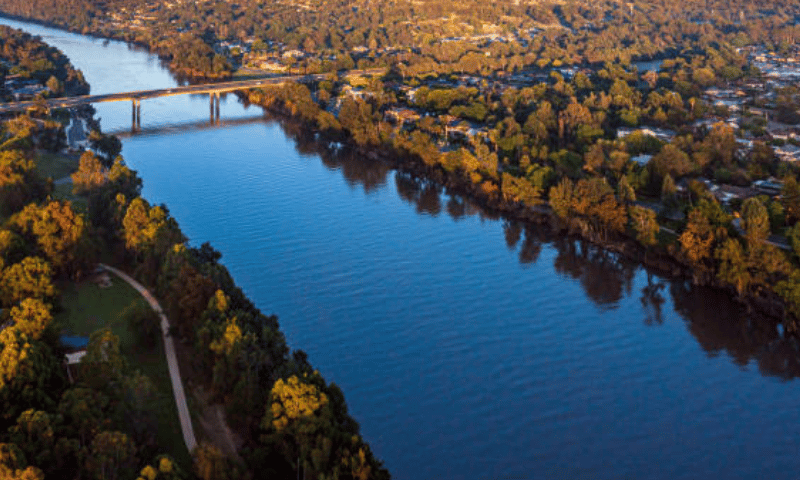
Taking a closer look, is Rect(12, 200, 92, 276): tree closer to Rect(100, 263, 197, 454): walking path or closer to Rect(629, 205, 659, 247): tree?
Rect(100, 263, 197, 454): walking path

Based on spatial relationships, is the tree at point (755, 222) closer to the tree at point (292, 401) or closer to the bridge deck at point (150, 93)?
the tree at point (292, 401)

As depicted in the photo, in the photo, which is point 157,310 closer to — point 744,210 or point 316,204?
point 316,204

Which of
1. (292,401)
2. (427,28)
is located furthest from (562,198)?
(427,28)

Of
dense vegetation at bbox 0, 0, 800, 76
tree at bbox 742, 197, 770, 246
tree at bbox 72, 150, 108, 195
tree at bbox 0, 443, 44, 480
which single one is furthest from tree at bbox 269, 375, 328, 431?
dense vegetation at bbox 0, 0, 800, 76

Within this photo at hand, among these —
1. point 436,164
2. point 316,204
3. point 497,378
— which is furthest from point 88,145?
point 497,378

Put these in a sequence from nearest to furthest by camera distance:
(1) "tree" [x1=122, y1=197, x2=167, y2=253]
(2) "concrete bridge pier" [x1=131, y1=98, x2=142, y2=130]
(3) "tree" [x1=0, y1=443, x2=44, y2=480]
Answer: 1. (3) "tree" [x1=0, y1=443, x2=44, y2=480]
2. (1) "tree" [x1=122, y1=197, x2=167, y2=253]
3. (2) "concrete bridge pier" [x1=131, y1=98, x2=142, y2=130]

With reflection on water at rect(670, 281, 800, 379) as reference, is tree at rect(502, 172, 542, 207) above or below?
above

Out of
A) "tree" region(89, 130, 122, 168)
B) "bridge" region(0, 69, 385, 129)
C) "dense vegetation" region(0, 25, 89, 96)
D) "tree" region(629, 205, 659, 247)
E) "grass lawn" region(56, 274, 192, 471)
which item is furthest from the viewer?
"dense vegetation" region(0, 25, 89, 96)

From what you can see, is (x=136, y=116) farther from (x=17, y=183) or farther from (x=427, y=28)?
(x=427, y=28)
